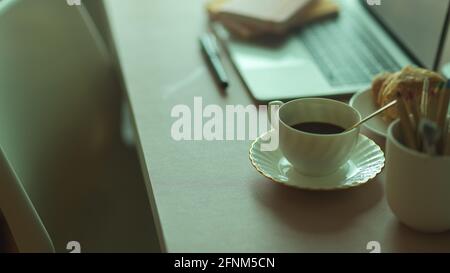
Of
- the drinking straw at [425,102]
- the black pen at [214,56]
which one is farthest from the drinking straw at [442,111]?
the black pen at [214,56]

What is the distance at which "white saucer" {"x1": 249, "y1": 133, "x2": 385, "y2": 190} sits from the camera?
715mm

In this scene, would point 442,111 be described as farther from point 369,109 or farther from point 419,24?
point 419,24

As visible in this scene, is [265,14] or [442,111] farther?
[265,14]

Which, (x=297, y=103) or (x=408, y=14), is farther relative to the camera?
(x=408, y=14)

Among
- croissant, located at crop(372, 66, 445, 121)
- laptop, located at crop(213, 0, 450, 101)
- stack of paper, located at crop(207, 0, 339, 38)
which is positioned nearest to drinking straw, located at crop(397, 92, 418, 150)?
croissant, located at crop(372, 66, 445, 121)

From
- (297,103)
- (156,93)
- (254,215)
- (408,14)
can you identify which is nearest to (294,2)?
(408,14)

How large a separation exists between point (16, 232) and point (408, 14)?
707mm

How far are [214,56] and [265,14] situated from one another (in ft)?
0.54

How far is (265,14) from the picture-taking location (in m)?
1.16

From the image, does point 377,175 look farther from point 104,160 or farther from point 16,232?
point 104,160

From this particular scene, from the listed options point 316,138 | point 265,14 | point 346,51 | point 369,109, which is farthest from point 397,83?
point 265,14

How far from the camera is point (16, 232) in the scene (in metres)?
0.80

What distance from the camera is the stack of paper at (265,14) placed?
1148 millimetres

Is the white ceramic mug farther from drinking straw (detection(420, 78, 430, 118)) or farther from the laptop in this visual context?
the laptop
